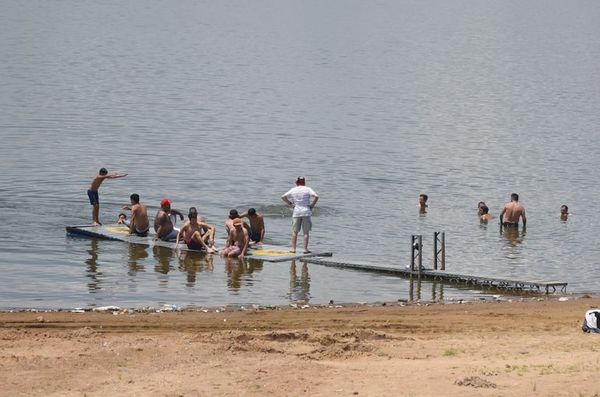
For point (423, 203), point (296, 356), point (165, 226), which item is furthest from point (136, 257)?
point (296, 356)

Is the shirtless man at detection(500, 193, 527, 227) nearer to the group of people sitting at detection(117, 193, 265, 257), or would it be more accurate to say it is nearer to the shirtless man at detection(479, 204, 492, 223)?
the shirtless man at detection(479, 204, 492, 223)

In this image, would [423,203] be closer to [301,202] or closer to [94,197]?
[94,197]

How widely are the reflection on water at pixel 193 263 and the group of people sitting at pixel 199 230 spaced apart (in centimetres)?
22

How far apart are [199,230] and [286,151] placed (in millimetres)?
20743

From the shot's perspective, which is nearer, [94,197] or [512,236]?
[94,197]

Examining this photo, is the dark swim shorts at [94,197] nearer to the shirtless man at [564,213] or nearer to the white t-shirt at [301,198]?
the white t-shirt at [301,198]

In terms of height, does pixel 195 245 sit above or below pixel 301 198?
below

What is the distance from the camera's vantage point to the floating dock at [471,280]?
22.6 metres

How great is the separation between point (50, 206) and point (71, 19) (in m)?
88.8

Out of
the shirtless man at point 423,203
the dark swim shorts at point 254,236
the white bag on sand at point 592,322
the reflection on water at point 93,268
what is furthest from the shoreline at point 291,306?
the shirtless man at point 423,203

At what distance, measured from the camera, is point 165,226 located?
A: 26.4 meters

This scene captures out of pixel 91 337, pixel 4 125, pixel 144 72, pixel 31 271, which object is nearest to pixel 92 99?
pixel 4 125

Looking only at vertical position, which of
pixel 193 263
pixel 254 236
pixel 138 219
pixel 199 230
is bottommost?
pixel 193 263

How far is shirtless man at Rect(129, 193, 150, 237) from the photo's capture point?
26.7m
